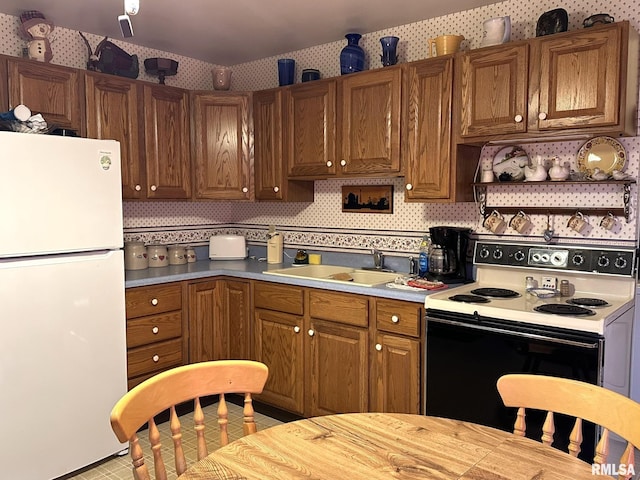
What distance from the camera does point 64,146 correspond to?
2.50 metres

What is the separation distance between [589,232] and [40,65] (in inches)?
119

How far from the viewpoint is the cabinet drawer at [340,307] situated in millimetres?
2812

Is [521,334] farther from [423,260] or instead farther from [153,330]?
[153,330]

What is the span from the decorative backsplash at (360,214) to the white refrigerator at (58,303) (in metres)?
1.00

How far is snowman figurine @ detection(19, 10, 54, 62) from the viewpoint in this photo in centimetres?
296

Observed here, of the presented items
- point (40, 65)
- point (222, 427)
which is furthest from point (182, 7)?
point (222, 427)

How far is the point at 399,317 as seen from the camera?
2.67 m

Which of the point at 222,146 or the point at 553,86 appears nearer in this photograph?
the point at 553,86

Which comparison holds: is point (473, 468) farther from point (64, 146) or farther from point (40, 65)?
point (40, 65)

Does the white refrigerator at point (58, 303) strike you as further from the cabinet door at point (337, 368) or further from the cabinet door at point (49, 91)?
the cabinet door at point (337, 368)

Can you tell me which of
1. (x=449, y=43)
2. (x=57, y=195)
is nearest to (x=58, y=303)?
(x=57, y=195)

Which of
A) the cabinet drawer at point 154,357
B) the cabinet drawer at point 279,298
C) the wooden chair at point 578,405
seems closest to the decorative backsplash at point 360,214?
the cabinet drawer at point 279,298

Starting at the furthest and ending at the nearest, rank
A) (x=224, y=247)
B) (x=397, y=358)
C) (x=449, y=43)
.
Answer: (x=224, y=247) < (x=449, y=43) < (x=397, y=358)

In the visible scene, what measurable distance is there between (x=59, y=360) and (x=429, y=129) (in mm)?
2195
